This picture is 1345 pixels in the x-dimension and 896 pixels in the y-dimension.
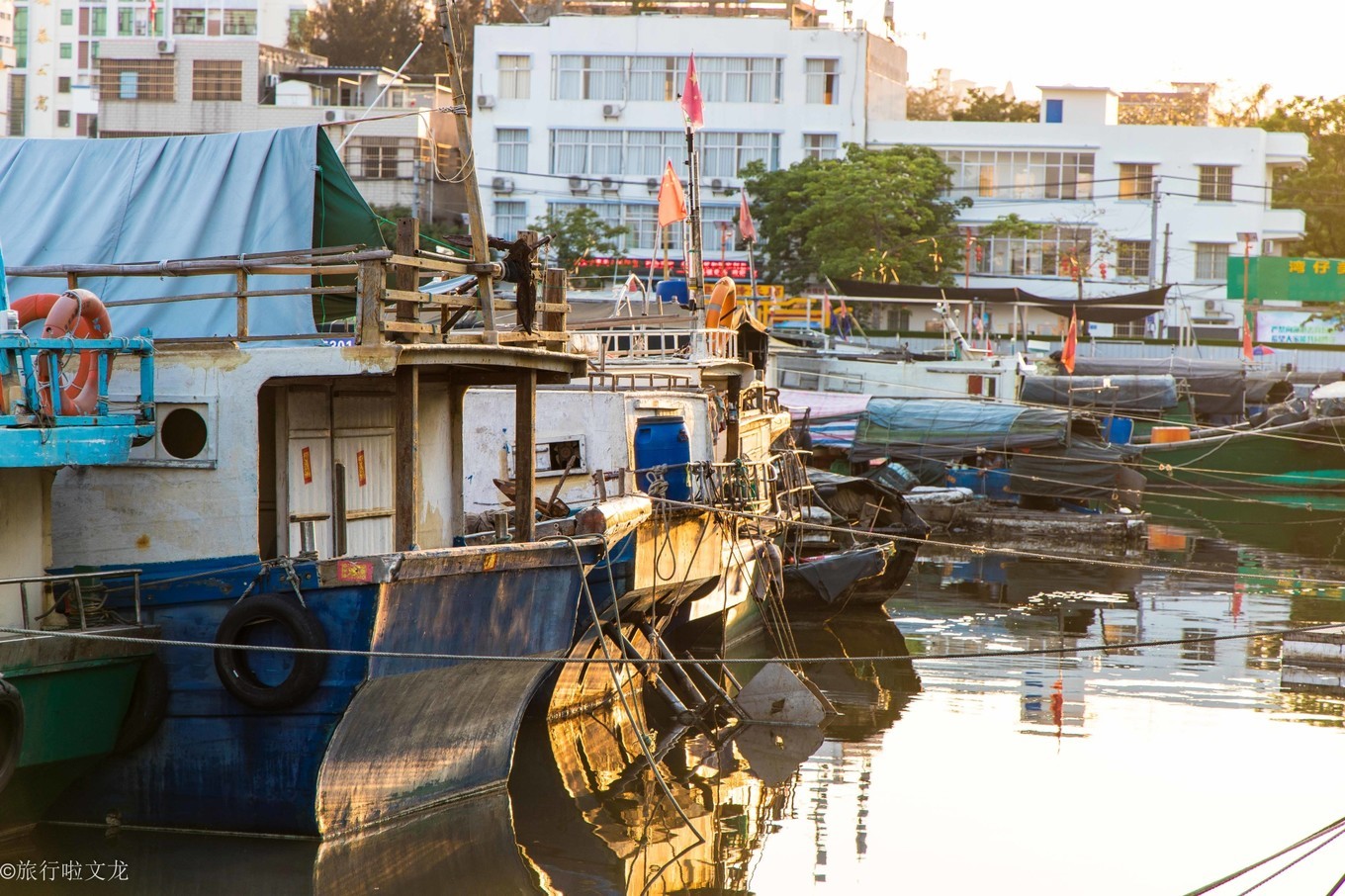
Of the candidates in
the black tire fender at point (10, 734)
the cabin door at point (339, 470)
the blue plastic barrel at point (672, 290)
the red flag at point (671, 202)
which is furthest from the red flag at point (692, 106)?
the black tire fender at point (10, 734)

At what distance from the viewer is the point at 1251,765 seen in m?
12.1

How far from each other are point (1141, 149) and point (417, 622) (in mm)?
46178

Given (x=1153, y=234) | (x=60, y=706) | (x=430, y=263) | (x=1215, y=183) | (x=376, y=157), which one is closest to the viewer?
(x=60, y=706)

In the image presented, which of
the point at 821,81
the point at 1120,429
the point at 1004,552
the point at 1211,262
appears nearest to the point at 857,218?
the point at 821,81

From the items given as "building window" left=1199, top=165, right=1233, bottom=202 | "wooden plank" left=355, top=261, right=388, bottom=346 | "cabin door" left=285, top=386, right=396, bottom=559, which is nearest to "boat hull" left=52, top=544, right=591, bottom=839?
"cabin door" left=285, top=386, right=396, bottom=559

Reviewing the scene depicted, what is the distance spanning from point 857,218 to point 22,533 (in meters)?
37.3

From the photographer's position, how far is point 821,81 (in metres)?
48.8

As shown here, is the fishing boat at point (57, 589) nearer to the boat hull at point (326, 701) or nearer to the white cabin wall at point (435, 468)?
the boat hull at point (326, 701)

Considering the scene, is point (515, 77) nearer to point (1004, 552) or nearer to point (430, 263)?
point (1004, 552)

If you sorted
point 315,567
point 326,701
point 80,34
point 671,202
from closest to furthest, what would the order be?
point 315,567
point 326,701
point 671,202
point 80,34

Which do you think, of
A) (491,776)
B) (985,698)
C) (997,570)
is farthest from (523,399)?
(997,570)

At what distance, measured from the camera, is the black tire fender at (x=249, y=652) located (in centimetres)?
869

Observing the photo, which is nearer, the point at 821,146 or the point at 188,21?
the point at 821,146

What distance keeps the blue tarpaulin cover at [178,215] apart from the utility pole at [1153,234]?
4086 centimetres
